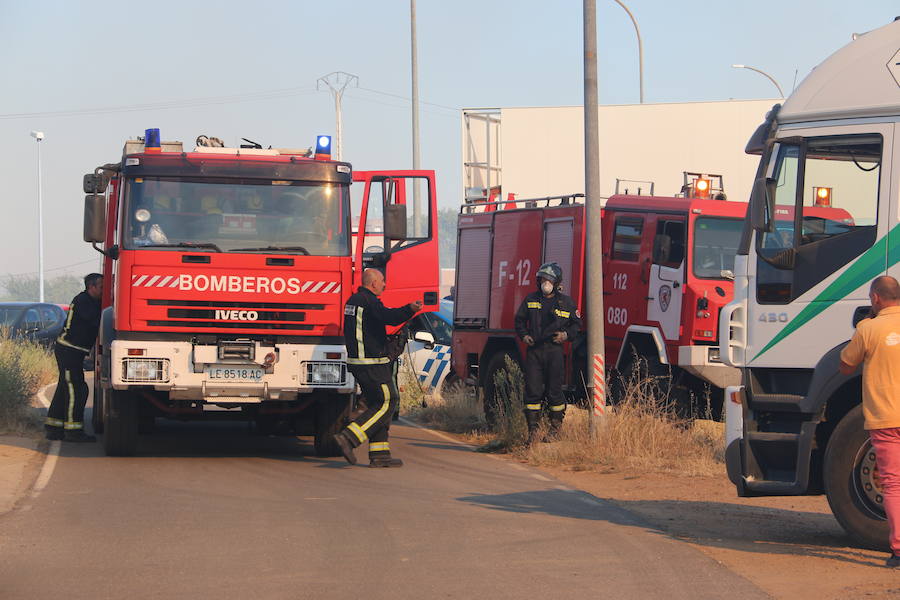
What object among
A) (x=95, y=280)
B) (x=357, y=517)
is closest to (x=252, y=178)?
(x=95, y=280)

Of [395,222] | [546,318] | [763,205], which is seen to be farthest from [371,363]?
[763,205]

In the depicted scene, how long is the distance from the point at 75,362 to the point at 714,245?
7234 mm

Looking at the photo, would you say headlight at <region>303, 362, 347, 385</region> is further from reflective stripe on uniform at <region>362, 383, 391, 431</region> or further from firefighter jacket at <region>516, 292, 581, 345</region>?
firefighter jacket at <region>516, 292, 581, 345</region>

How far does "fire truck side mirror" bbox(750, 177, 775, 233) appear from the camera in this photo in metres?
8.37

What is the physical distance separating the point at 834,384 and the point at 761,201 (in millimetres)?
1292

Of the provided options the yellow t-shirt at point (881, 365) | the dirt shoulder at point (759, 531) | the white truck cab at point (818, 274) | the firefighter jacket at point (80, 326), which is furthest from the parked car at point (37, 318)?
the yellow t-shirt at point (881, 365)

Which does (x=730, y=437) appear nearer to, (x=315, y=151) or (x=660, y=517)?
(x=660, y=517)

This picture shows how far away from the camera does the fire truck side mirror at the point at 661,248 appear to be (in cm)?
1395

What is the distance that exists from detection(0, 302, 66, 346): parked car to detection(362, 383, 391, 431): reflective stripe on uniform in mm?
18536

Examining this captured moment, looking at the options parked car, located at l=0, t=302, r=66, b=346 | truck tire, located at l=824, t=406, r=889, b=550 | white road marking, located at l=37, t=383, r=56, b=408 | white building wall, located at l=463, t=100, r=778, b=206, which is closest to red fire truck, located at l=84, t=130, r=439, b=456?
truck tire, located at l=824, t=406, r=889, b=550

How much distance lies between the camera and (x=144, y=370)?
11.8 meters

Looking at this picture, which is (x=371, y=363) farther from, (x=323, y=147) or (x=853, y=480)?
(x=853, y=480)

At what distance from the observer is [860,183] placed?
8.19 m

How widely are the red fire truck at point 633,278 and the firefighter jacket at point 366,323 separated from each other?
2.91 metres
